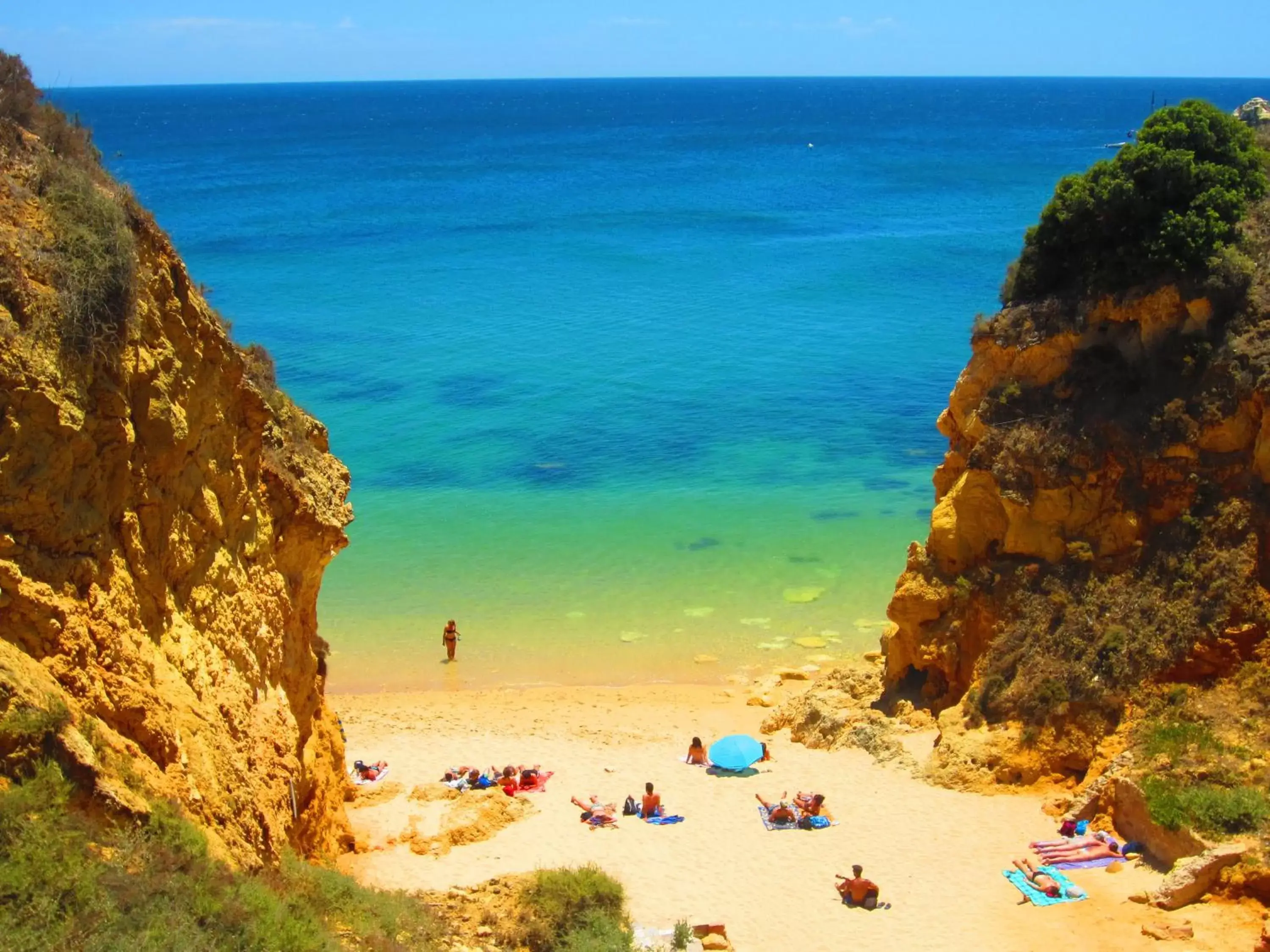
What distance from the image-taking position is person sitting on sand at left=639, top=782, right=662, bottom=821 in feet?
55.9

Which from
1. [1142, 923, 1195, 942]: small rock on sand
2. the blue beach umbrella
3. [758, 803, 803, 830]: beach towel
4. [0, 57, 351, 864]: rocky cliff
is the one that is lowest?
[758, 803, 803, 830]: beach towel

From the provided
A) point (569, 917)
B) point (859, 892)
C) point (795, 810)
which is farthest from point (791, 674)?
point (569, 917)

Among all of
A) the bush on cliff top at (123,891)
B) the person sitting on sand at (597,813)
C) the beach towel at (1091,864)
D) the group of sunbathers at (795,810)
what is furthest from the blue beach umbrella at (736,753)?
the bush on cliff top at (123,891)

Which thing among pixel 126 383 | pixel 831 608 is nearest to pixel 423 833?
pixel 126 383

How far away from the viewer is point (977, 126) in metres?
152

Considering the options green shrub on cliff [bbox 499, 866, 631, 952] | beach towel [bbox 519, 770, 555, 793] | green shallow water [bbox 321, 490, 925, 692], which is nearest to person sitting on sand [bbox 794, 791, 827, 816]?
beach towel [bbox 519, 770, 555, 793]

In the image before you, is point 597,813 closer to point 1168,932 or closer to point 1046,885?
point 1046,885

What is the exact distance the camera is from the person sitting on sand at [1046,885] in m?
14.1

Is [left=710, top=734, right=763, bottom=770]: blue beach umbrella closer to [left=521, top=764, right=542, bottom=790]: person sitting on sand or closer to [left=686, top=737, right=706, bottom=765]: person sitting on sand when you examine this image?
[left=686, top=737, right=706, bottom=765]: person sitting on sand

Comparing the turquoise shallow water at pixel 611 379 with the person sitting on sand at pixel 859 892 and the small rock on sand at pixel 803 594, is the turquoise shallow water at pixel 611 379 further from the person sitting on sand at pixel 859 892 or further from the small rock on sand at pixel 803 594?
the person sitting on sand at pixel 859 892

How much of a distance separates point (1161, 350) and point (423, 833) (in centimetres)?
1324

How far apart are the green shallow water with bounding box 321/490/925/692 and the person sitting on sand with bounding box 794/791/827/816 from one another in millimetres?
6704

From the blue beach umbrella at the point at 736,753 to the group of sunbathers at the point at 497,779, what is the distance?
279cm

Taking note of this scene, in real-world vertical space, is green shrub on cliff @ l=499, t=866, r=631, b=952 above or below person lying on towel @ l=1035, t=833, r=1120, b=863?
above
